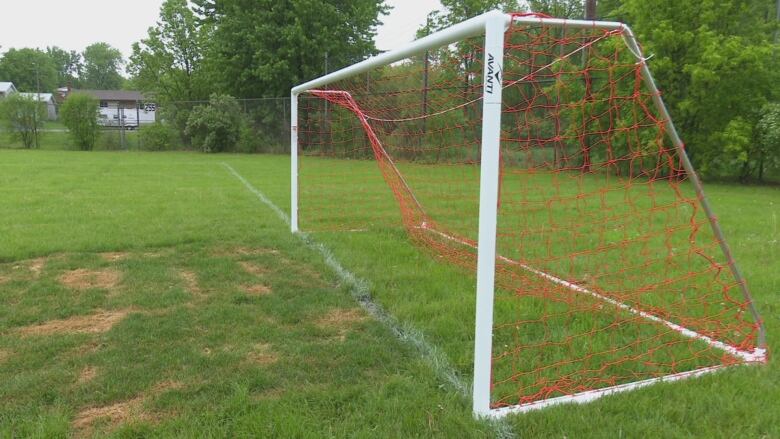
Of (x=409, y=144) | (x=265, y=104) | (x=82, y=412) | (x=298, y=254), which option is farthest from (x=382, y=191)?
(x=265, y=104)

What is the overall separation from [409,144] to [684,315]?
273 inches

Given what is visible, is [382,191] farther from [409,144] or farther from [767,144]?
[767,144]

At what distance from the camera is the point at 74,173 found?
14.5 meters

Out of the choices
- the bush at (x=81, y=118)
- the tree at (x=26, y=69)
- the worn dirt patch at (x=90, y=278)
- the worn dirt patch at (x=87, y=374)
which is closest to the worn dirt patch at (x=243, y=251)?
the worn dirt patch at (x=90, y=278)

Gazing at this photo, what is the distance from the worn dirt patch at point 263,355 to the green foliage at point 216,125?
23197 mm

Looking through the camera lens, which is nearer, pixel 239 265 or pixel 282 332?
pixel 282 332

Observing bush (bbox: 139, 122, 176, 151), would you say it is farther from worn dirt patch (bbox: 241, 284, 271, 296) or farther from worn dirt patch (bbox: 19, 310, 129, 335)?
worn dirt patch (bbox: 19, 310, 129, 335)

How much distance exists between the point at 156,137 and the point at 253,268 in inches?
945

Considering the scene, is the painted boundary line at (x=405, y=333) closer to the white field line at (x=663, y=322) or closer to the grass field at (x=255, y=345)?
the grass field at (x=255, y=345)

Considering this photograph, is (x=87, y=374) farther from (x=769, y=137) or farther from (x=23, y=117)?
(x=23, y=117)

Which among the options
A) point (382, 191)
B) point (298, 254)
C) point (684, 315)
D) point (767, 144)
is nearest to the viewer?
point (684, 315)

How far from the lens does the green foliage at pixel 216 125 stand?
2533 centimetres

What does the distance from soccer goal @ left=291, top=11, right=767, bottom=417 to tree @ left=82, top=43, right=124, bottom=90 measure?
364ft

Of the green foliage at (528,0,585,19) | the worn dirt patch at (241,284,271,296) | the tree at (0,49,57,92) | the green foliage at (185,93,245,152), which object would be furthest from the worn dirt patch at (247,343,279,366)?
the tree at (0,49,57,92)
